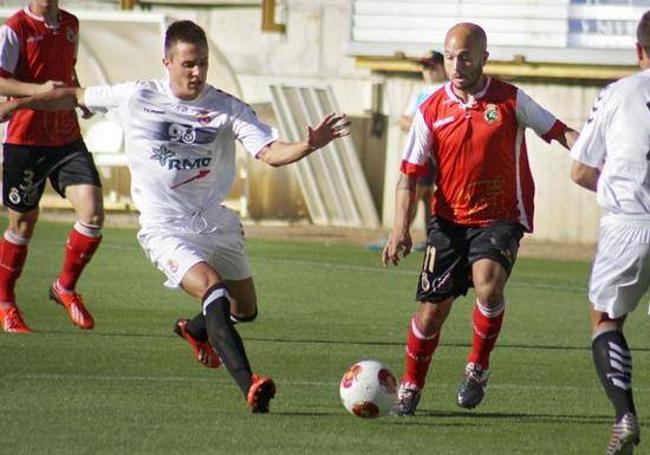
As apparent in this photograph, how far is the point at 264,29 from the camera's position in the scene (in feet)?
78.6

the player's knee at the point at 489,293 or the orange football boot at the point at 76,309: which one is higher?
the player's knee at the point at 489,293

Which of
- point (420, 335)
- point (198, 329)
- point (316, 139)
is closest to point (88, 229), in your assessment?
point (198, 329)

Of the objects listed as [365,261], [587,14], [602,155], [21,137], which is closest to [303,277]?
[365,261]

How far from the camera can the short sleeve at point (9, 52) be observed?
39.0 ft

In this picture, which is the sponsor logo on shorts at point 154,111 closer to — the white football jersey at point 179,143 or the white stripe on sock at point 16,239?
the white football jersey at point 179,143

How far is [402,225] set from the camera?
30.7 ft

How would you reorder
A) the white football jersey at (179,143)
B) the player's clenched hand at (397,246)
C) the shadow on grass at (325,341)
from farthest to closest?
the shadow on grass at (325,341) < the white football jersey at (179,143) < the player's clenched hand at (397,246)

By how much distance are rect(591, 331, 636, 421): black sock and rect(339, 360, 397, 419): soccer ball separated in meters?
1.21

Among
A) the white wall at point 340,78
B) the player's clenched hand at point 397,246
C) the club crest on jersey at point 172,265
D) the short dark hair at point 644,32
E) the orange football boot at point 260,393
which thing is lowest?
the white wall at point 340,78

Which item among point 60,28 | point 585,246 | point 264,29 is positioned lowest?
point 585,246

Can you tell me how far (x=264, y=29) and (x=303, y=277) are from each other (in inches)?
299

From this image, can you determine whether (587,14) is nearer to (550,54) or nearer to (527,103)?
(550,54)

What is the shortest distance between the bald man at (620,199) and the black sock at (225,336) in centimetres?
175

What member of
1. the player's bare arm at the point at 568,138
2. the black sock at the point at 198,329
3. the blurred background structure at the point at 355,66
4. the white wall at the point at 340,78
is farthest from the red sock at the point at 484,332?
the white wall at the point at 340,78
